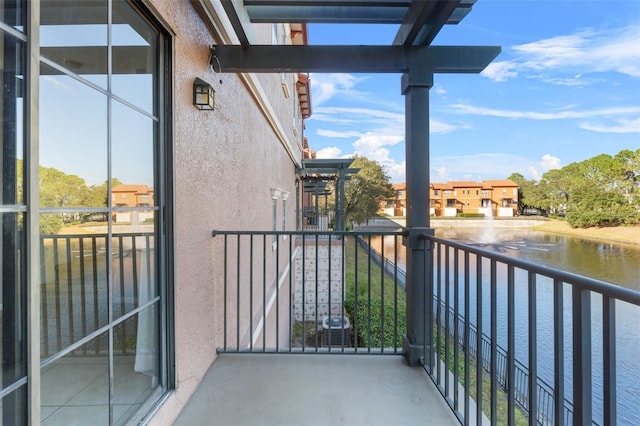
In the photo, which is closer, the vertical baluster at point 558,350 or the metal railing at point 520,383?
the vertical baluster at point 558,350

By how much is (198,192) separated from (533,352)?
6.39 feet

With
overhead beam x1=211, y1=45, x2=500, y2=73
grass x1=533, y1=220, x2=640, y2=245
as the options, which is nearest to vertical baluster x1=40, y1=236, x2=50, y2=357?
overhead beam x1=211, y1=45, x2=500, y2=73

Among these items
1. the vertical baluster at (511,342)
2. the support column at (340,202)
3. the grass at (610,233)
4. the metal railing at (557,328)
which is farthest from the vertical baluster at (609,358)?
the support column at (340,202)

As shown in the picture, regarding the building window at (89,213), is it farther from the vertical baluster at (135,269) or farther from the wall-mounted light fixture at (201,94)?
the wall-mounted light fixture at (201,94)

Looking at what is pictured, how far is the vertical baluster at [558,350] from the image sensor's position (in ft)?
3.35

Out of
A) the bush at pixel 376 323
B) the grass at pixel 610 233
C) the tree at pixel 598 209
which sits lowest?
the bush at pixel 376 323

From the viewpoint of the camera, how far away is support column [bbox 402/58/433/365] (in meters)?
2.21

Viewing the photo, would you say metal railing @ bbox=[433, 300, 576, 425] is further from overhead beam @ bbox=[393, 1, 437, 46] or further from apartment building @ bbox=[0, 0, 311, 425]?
overhead beam @ bbox=[393, 1, 437, 46]

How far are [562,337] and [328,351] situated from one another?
174 cm

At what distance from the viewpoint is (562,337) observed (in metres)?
1.03

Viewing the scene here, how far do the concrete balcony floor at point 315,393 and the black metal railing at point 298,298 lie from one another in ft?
0.53

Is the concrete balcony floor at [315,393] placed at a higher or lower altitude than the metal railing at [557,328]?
lower

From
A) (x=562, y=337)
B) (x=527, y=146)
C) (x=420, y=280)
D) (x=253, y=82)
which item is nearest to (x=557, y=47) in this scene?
(x=527, y=146)

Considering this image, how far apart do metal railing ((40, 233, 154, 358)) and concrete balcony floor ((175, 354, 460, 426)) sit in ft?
2.42
